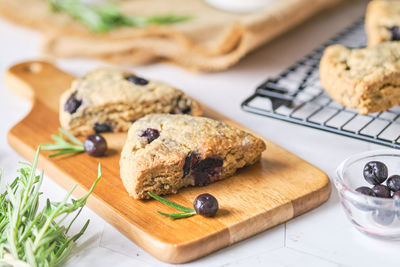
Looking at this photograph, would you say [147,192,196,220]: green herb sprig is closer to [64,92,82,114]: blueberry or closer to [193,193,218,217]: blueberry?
[193,193,218,217]: blueberry

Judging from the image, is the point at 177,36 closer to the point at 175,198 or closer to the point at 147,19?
the point at 147,19

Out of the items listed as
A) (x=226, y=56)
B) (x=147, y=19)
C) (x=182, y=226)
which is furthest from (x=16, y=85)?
(x=182, y=226)

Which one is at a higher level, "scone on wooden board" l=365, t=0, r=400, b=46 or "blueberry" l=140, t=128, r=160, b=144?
"scone on wooden board" l=365, t=0, r=400, b=46

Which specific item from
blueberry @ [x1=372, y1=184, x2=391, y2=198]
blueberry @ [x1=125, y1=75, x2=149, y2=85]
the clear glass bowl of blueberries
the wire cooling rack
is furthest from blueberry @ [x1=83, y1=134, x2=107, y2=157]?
blueberry @ [x1=372, y1=184, x2=391, y2=198]

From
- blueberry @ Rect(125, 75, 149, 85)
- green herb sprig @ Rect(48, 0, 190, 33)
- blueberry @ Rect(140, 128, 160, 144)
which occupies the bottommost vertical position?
blueberry @ Rect(140, 128, 160, 144)

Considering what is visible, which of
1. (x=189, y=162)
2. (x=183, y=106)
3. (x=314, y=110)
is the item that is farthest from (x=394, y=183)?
(x=183, y=106)

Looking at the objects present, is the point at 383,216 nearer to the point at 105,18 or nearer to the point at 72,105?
the point at 72,105
